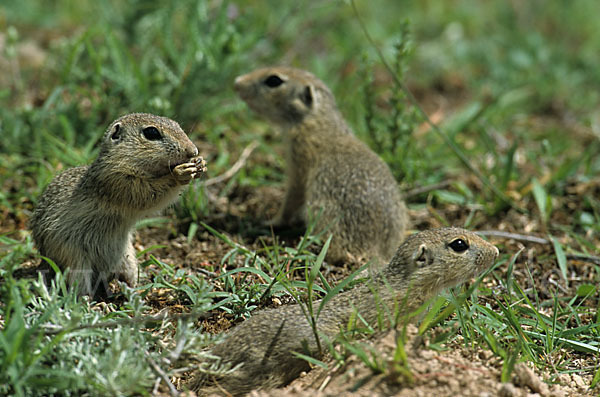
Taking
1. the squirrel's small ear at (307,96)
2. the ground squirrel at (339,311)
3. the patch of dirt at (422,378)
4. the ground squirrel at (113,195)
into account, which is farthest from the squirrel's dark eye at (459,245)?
the squirrel's small ear at (307,96)

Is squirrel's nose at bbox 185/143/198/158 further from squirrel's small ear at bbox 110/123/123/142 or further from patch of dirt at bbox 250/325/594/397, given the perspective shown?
patch of dirt at bbox 250/325/594/397

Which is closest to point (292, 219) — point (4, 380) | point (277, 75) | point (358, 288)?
point (277, 75)

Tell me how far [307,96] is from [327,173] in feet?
3.49

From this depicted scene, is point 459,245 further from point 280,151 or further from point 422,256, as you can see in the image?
point 280,151

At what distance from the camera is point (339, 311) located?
411 cm

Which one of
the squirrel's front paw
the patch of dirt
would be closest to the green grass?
the patch of dirt

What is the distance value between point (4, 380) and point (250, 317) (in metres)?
1.50

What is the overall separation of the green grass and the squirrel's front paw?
71 centimetres

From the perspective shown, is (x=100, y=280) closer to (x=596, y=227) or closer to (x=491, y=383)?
(x=491, y=383)

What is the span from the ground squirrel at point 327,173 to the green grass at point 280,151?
316 millimetres

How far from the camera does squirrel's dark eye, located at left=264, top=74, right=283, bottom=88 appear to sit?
6.78 m

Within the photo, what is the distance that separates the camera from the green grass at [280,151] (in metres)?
3.60

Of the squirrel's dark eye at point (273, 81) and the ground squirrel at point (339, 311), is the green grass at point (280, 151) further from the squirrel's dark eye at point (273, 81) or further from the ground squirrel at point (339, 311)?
the squirrel's dark eye at point (273, 81)

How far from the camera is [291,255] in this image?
17.2 ft
